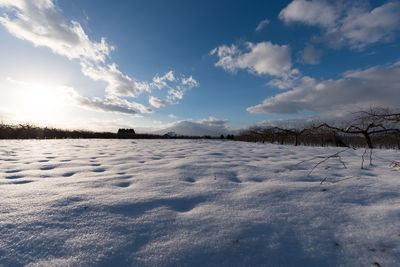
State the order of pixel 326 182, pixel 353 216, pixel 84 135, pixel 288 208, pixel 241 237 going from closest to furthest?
1. pixel 241 237
2. pixel 353 216
3. pixel 288 208
4. pixel 326 182
5. pixel 84 135

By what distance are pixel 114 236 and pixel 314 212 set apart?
1.20 metres

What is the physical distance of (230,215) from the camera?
3.47 ft

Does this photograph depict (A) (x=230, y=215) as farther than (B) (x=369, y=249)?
Yes

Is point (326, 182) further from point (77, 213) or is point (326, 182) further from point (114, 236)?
point (77, 213)

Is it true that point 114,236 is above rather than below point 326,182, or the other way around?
below

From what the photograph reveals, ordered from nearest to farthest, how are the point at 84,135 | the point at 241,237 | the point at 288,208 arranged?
the point at 241,237, the point at 288,208, the point at 84,135

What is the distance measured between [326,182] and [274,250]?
1.22 meters

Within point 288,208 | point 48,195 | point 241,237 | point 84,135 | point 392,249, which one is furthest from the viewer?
point 84,135

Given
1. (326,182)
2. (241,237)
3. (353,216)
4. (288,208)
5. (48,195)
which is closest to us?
(241,237)

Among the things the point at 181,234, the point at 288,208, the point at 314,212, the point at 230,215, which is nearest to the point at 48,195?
the point at 181,234

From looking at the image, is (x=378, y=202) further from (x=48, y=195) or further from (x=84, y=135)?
(x=84, y=135)

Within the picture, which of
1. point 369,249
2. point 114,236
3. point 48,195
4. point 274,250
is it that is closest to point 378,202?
point 369,249

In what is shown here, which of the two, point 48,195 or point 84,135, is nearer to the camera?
point 48,195

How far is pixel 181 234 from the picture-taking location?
0.88 m
